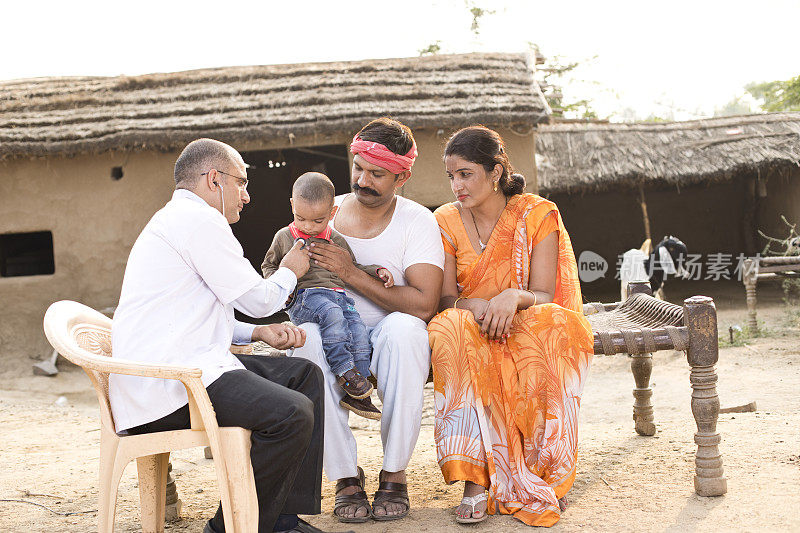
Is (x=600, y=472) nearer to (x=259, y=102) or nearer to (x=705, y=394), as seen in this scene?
(x=705, y=394)

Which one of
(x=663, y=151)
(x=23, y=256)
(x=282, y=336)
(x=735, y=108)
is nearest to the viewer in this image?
(x=282, y=336)

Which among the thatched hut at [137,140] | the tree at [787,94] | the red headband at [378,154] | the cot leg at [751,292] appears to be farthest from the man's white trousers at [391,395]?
the tree at [787,94]

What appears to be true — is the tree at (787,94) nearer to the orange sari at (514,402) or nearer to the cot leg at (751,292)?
the cot leg at (751,292)

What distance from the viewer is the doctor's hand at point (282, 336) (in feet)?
9.81

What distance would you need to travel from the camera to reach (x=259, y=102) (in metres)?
8.66

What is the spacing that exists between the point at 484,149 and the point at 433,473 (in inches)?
70.1

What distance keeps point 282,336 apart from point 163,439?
62cm

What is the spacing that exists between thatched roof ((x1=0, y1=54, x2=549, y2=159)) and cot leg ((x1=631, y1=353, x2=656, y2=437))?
4.28 meters

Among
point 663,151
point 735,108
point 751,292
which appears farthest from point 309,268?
point 735,108

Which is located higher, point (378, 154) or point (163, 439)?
point (378, 154)

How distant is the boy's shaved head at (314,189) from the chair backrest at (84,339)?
99 cm

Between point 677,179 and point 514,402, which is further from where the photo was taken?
point 677,179

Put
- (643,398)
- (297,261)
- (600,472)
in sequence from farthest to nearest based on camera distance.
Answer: (643,398), (600,472), (297,261)

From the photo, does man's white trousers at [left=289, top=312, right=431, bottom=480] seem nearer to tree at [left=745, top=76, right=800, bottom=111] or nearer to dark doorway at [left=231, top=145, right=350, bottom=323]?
dark doorway at [left=231, top=145, right=350, bottom=323]
